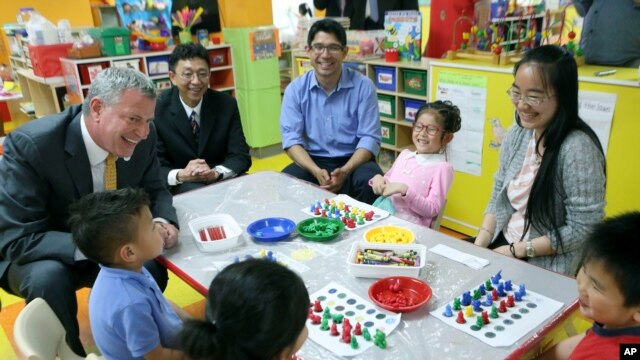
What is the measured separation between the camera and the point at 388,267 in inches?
54.7

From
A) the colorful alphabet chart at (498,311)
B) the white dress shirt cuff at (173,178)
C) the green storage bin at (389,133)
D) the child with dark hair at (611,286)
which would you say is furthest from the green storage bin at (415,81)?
the child with dark hair at (611,286)

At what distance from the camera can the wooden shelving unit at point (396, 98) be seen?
327 centimetres

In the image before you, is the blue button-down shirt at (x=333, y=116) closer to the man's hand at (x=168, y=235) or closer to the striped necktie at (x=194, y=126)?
the striped necktie at (x=194, y=126)

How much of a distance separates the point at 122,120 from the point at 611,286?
5.08 feet

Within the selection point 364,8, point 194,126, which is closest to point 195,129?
point 194,126

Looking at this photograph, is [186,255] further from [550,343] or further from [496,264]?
[550,343]

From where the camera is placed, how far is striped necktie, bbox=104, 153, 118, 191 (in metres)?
1.86

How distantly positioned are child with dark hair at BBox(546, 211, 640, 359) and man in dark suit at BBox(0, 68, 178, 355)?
1283 millimetres

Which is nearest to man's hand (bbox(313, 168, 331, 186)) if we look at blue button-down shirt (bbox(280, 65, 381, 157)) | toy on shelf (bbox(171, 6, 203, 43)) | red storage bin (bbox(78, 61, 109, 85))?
blue button-down shirt (bbox(280, 65, 381, 157))

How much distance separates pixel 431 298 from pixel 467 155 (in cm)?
191

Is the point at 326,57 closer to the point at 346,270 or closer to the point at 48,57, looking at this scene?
the point at 346,270

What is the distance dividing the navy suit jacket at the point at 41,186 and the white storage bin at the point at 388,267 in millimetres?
745

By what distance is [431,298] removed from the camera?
4.26 feet

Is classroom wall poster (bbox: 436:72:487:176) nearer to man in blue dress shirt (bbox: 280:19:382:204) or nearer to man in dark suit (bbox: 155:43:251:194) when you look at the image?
man in blue dress shirt (bbox: 280:19:382:204)
